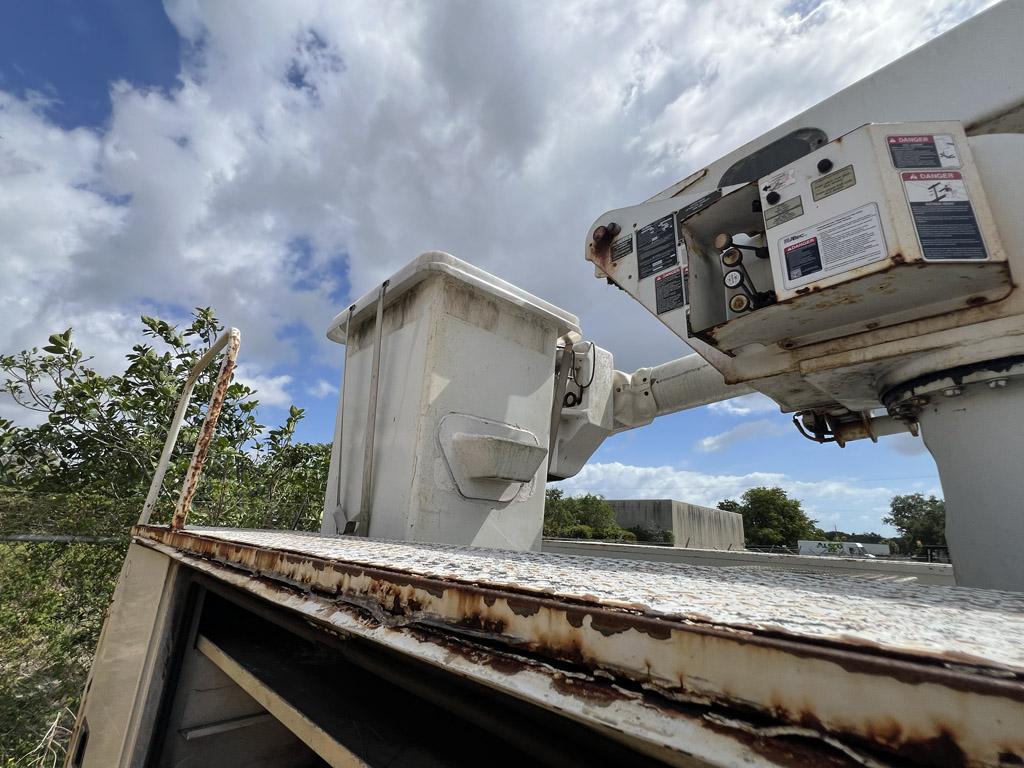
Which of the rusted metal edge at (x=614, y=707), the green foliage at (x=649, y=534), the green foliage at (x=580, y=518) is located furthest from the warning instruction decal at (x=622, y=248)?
the green foliage at (x=580, y=518)

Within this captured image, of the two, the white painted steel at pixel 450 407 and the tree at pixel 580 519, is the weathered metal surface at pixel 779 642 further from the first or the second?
the tree at pixel 580 519

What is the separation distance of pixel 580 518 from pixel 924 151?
21.0m

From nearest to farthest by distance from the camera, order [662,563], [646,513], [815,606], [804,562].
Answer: [815,606] < [662,563] < [804,562] < [646,513]

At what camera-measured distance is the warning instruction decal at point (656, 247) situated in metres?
2.00

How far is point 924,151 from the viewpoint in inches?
50.9

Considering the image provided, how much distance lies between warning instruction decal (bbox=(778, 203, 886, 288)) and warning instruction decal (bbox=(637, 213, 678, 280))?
0.62 m

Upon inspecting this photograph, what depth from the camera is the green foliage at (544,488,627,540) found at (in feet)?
56.9

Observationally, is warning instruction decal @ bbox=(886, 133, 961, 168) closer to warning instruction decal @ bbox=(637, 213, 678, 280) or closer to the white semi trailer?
the white semi trailer

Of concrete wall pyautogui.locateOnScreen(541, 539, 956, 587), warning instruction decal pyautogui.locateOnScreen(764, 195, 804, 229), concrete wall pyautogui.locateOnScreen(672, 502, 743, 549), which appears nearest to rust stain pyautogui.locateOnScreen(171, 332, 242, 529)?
concrete wall pyautogui.locateOnScreen(541, 539, 956, 587)

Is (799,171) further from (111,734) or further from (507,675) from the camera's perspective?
(111,734)

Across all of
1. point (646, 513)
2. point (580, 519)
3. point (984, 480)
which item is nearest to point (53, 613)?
point (984, 480)

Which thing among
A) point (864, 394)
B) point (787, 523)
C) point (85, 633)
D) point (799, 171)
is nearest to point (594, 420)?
point (864, 394)

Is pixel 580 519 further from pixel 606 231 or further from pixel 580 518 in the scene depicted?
pixel 606 231

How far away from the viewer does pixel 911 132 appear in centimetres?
131
